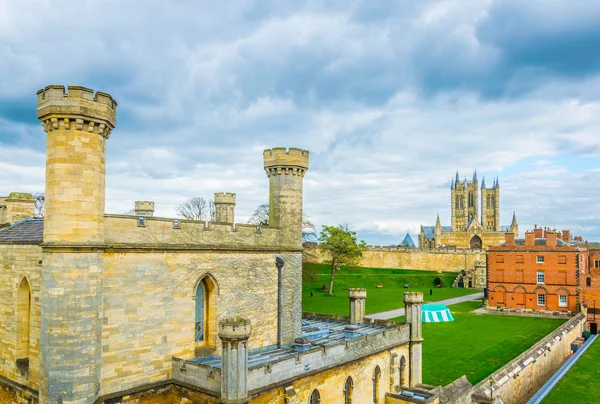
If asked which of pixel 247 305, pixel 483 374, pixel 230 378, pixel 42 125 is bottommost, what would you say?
pixel 483 374

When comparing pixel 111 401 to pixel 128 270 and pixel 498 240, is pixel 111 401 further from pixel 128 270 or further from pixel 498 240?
pixel 498 240

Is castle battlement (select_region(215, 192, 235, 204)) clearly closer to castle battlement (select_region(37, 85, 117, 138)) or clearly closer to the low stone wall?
castle battlement (select_region(37, 85, 117, 138))

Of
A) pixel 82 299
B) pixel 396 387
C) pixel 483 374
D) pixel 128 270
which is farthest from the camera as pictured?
pixel 483 374

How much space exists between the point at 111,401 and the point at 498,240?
352ft

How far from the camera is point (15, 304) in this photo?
592 inches

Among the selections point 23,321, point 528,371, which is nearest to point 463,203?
point 528,371

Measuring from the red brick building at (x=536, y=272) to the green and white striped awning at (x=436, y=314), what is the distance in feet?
45.4

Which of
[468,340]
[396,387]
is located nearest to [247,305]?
[396,387]

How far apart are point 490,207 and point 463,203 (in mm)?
7332

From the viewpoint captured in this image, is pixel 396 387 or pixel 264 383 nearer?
pixel 264 383

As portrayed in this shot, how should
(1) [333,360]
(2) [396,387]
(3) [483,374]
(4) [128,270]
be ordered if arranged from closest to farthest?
(4) [128,270], (1) [333,360], (2) [396,387], (3) [483,374]

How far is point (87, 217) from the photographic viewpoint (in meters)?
13.2

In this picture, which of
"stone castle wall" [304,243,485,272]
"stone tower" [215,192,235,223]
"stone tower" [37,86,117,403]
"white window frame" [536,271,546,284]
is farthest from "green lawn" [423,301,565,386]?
"stone castle wall" [304,243,485,272]

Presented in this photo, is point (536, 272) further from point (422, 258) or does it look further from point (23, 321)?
point (23, 321)
